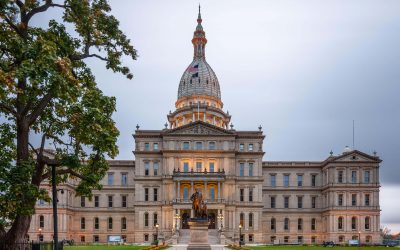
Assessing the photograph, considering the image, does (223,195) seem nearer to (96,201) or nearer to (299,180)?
(299,180)

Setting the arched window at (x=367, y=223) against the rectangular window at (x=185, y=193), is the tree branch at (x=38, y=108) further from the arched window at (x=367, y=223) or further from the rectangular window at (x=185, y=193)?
the arched window at (x=367, y=223)

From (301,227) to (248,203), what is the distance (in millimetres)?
16200

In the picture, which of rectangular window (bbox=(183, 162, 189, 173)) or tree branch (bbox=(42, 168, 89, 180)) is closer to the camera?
tree branch (bbox=(42, 168, 89, 180))

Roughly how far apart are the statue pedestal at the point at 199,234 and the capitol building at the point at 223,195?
142 feet

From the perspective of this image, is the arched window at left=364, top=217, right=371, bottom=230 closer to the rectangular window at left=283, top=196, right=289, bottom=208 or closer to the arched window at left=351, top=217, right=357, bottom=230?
the arched window at left=351, top=217, right=357, bottom=230

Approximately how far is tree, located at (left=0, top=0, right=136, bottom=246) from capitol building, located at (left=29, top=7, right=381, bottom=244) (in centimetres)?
6036

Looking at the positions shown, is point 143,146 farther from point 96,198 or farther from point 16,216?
point 16,216

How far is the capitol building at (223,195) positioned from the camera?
89.6 m

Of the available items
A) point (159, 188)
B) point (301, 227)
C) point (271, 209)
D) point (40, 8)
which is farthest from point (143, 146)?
point (40, 8)

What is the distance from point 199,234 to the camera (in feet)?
126

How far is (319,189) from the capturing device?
3989 inches

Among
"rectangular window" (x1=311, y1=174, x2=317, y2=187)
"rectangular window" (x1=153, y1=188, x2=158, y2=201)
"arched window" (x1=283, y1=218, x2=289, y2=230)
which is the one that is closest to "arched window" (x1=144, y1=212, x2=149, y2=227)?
"rectangular window" (x1=153, y1=188, x2=158, y2=201)

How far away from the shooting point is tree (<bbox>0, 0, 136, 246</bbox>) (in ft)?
59.9

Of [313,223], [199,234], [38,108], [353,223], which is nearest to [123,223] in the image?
[313,223]
